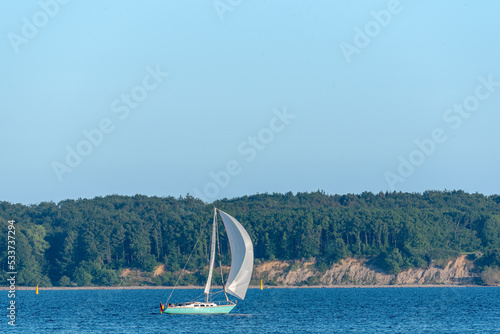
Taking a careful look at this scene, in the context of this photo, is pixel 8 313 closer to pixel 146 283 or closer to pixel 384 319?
pixel 384 319

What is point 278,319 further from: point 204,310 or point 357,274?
point 357,274

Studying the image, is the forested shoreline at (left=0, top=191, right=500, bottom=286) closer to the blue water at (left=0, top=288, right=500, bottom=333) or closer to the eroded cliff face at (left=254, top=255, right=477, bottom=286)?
the eroded cliff face at (left=254, top=255, right=477, bottom=286)

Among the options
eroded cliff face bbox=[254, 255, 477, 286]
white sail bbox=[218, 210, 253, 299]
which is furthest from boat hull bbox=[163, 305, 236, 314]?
eroded cliff face bbox=[254, 255, 477, 286]

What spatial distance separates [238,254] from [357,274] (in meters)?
109

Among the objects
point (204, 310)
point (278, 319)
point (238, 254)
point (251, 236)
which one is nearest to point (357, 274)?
point (251, 236)

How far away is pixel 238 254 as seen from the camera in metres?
77.8

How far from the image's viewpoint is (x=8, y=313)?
9488 cm

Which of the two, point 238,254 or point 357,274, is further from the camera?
point 357,274

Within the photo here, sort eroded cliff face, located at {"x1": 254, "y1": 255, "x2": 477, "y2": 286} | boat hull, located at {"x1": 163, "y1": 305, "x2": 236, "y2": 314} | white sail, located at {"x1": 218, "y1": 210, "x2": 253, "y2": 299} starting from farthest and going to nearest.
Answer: eroded cliff face, located at {"x1": 254, "y1": 255, "x2": 477, "y2": 286}
boat hull, located at {"x1": 163, "y1": 305, "x2": 236, "y2": 314}
white sail, located at {"x1": 218, "y1": 210, "x2": 253, "y2": 299}

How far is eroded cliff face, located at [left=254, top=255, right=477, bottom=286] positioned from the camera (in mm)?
179750

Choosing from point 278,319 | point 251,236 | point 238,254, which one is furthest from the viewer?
point 251,236

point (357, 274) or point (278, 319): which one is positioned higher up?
point (357, 274)

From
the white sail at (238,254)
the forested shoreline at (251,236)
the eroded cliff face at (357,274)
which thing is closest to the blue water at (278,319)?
the white sail at (238,254)

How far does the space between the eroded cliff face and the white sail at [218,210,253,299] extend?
4078 inches
